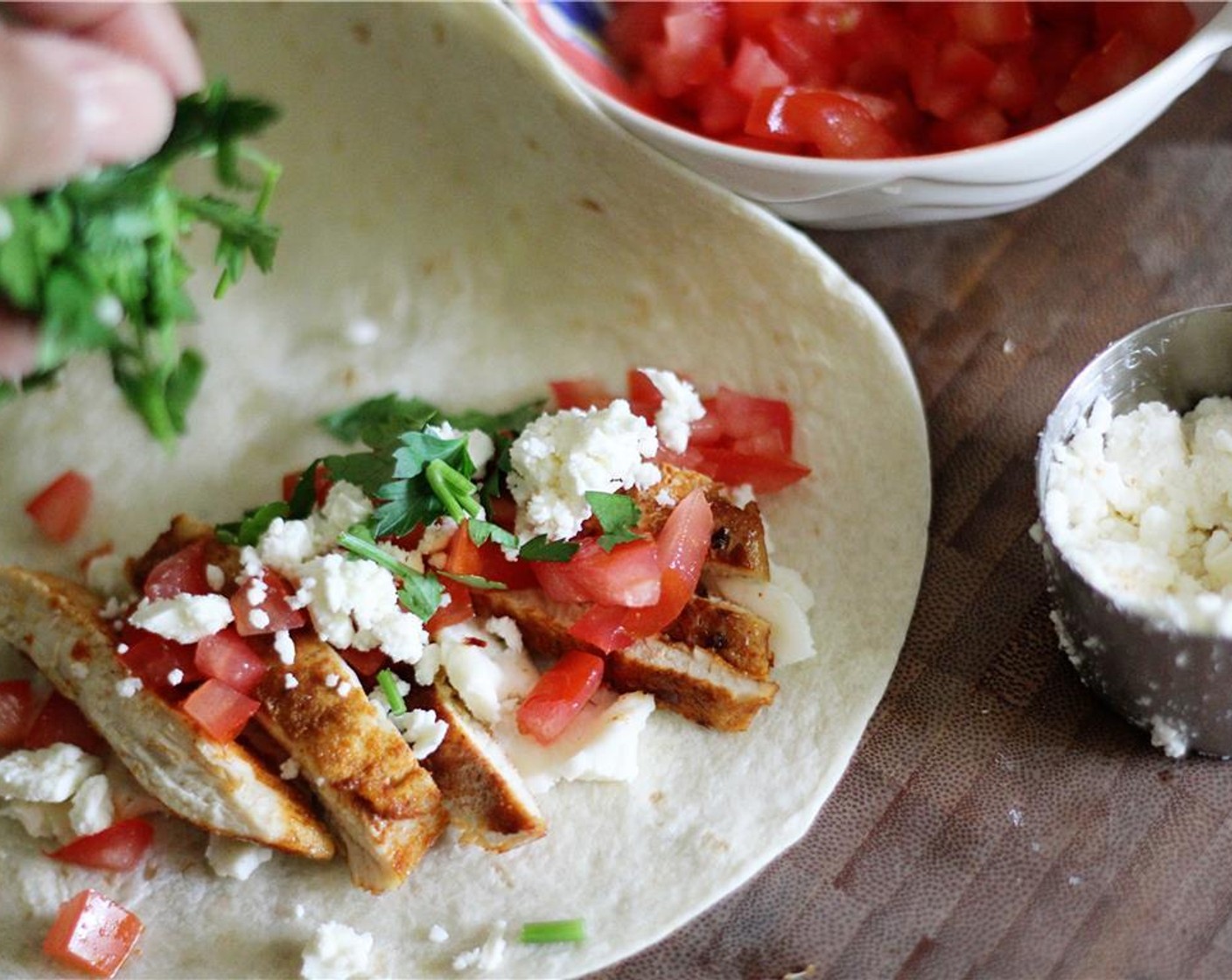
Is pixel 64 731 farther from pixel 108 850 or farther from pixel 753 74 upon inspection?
pixel 753 74

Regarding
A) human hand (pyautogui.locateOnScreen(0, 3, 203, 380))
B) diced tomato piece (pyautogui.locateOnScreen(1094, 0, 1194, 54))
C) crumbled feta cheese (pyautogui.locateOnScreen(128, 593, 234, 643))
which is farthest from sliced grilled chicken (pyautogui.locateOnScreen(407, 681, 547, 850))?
diced tomato piece (pyautogui.locateOnScreen(1094, 0, 1194, 54))

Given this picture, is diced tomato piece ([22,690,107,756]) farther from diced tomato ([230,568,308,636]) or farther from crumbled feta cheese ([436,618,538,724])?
crumbled feta cheese ([436,618,538,724])

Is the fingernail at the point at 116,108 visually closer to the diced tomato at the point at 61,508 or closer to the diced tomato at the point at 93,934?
the diced tomato at the point at 61,508

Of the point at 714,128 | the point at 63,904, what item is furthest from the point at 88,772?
the point at 714,128

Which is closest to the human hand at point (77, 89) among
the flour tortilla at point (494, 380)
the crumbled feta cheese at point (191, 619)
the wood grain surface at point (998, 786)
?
the crumbled feta cheese at point (191, 619)

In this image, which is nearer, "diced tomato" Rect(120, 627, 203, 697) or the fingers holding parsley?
the fingers holding parsley
